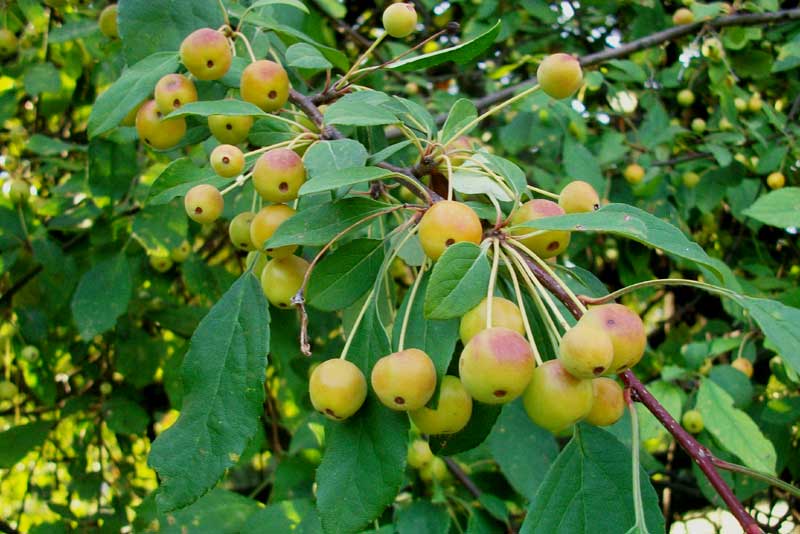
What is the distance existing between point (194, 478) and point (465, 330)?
0.44 m

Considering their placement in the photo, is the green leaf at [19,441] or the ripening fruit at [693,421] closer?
the ripening fruit at [693,421]

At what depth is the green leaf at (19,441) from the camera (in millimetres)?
1997

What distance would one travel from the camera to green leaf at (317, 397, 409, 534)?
95 cm

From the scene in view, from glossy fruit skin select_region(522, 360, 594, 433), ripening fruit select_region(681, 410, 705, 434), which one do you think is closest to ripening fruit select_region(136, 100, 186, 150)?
glossy fruit skin select_region(522, 360, 594, 433)

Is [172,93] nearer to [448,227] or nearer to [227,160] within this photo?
[227,160]

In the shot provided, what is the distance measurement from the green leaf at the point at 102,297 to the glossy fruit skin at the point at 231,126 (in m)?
0.96

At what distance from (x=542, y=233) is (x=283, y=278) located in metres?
0.39

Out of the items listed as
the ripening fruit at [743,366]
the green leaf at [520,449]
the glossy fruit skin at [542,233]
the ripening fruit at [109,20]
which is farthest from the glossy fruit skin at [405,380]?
the ripening fruit at [743,366]

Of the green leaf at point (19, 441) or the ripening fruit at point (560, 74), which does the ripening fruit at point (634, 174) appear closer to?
the ripening fruit at point (560, 74)

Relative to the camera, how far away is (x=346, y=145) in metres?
1.05

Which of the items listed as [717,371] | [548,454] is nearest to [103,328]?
[548,454]

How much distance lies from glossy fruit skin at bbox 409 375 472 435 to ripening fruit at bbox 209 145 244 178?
1.46ft

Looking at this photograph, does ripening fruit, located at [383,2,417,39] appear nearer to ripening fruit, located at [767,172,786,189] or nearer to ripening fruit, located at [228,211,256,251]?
ripening fruit, located at [228,211,256,251]

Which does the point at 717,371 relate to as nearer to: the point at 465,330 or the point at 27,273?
the point at 465,330
